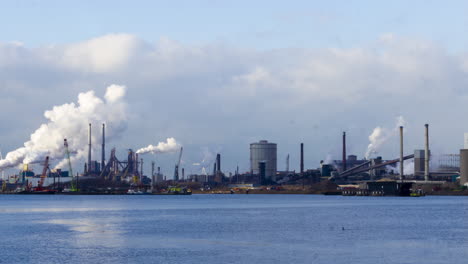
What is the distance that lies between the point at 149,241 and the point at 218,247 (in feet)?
33.7

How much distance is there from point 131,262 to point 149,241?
60.8ft

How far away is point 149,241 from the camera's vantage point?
262ft

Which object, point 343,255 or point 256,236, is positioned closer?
point 343,255

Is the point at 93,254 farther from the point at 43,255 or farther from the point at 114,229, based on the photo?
the point at 114,229

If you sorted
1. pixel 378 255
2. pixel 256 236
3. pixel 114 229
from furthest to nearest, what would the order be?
1. pixel 114 229
2. pixel 256 236
3. pixel 378 255

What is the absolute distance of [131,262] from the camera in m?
61.3

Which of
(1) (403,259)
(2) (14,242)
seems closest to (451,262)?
(1) (403,259)

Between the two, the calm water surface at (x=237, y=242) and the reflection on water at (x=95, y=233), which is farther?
the reflection on water at (x=95, y=233)

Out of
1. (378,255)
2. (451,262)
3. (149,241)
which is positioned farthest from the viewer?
(149,241)

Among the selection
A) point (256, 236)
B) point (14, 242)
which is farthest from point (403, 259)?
point (14, 242)

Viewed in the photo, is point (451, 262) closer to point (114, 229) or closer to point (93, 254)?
point (93, 254)

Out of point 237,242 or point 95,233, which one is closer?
point 237,242

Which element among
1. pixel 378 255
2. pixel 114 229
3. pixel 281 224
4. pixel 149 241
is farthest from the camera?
pixel 281 224

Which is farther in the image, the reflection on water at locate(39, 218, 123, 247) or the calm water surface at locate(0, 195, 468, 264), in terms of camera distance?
the reflection on water at locate(39, 218, 123, 247)
